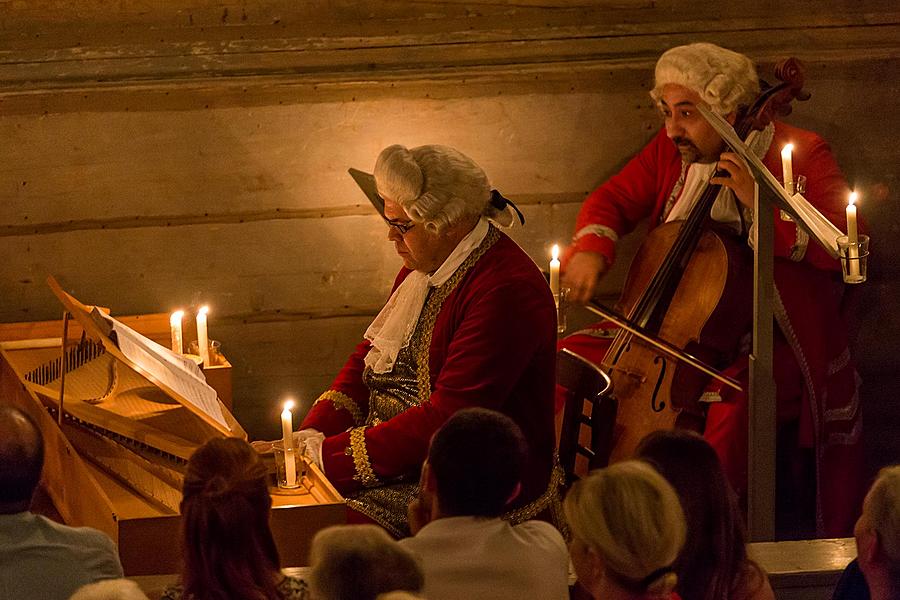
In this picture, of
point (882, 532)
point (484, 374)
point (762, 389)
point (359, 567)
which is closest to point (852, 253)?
point (762, 389)

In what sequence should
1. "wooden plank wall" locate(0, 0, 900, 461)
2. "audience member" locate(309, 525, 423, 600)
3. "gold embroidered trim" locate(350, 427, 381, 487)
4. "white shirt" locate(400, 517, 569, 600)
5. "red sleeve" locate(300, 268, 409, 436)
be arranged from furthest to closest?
"wooden plank wall" locate(0, 0, 900, 461), "red sleeve" locate(300, 268, 409, 436), "gold embroidered trim" locate(350, 427, 381, 487), "white shirt" locate(400, 517, 569, 600), "audience member" locate(309, 525, 423, 600)

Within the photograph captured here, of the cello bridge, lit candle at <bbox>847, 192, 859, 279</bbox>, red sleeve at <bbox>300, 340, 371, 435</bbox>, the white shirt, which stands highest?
lit candle at <bbox>847, 192, 859, 279</bbox>

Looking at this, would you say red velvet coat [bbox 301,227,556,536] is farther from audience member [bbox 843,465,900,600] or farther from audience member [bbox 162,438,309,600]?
audience member [bbox 843,465,900,600]

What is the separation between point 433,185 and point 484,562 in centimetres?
147

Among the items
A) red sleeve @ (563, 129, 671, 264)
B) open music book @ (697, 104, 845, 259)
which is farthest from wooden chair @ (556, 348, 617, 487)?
red sleeve @ (563, 129, 671, 264)

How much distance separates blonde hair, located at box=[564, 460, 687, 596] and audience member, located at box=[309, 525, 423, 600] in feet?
1.19

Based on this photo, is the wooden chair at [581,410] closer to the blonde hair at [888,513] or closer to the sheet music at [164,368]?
the sheet music at [164,368]

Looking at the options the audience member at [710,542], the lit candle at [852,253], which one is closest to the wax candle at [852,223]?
the lit candle at [852,253]

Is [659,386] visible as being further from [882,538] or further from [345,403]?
[882,538]

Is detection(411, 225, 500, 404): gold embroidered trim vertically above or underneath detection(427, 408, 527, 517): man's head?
above

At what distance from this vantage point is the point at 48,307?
5.24 metres

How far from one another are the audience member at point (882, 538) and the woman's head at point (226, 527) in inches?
43.4

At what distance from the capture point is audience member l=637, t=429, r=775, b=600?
2754mm

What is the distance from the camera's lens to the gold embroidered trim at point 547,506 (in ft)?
12.6
